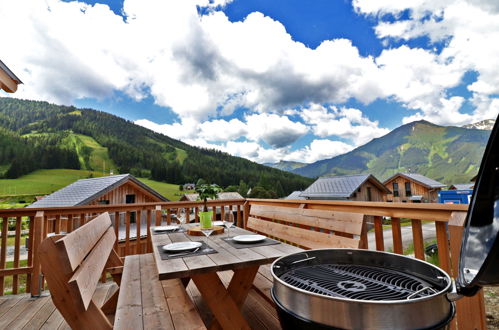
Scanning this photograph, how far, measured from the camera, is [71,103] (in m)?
Result: 44.5

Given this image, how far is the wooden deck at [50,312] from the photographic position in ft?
6.72

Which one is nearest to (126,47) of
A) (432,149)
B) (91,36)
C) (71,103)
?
(91,36)

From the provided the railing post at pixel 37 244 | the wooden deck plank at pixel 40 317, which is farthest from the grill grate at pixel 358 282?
the railing post at pixel 37 244

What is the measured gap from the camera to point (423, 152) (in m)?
74.1

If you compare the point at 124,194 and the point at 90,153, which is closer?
the point at 124,194

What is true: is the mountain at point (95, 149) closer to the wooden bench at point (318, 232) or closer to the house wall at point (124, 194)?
the house wall at point (124, 194)

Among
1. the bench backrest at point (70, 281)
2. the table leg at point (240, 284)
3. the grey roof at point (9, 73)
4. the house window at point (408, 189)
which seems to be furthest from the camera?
the house window at point (408, 189)

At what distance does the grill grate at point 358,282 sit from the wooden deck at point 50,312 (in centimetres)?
111

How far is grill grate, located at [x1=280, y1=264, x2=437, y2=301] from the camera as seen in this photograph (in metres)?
0.85

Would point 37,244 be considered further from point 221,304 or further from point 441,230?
point 441,230

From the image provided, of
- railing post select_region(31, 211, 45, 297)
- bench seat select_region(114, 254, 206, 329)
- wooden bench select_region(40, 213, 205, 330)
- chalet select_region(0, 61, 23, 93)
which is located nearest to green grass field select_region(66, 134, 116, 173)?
chalet select_region(0, 61, 23, 93)

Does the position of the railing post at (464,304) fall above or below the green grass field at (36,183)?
below

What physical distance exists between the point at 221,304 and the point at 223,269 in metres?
0.28

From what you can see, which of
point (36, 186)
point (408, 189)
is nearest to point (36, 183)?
point (36, 186)
